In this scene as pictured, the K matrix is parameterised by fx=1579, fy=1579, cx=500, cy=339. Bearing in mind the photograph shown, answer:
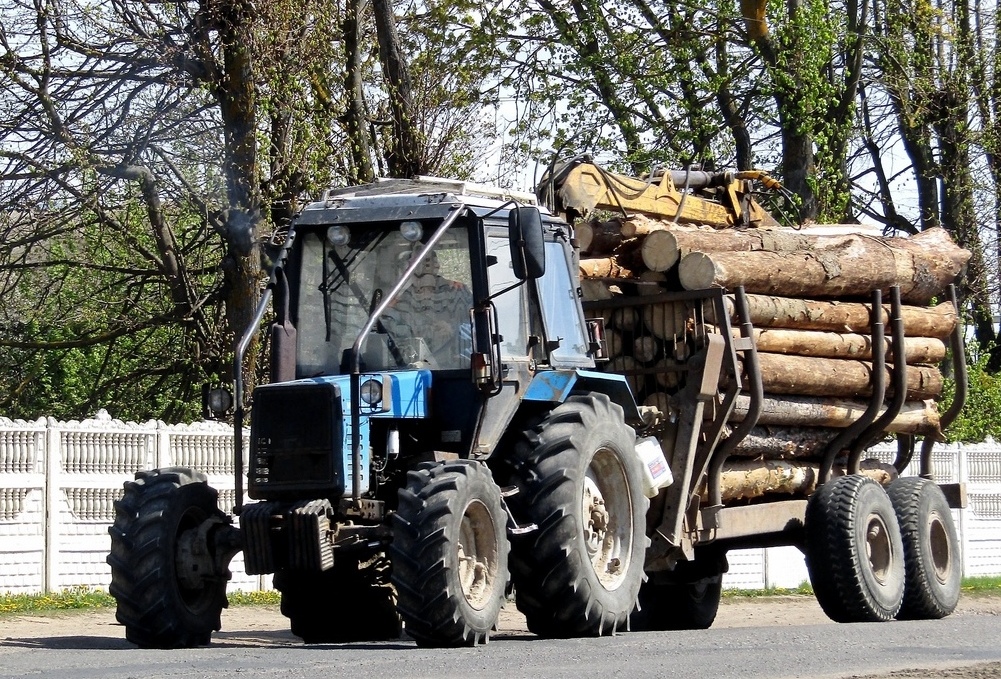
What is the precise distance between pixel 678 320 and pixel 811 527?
2.03 metres

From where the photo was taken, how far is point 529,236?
9055 millimetres

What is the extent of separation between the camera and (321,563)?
28.4 feet

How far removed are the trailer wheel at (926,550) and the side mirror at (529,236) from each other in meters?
5.30

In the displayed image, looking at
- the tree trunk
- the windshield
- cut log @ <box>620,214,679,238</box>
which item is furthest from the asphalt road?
the tree trunk

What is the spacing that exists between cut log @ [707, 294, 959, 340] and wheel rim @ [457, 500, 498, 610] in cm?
331

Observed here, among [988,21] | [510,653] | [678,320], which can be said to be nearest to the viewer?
[510,653]

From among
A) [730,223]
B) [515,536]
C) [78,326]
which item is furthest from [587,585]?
[78,326]

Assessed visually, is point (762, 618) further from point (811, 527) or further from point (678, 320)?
point (678, 320)

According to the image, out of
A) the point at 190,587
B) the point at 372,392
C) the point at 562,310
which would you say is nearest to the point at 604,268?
the point at 562,310

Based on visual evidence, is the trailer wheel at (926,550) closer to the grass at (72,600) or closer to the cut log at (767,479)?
the cut log at (767,479)

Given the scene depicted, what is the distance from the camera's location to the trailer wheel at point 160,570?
9102 mm

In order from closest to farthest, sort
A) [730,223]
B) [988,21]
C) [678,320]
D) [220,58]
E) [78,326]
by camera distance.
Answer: [678,320], [730,223], [220,58], [78,326], [988,21]

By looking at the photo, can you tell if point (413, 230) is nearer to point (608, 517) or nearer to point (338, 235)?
point (338, 235)

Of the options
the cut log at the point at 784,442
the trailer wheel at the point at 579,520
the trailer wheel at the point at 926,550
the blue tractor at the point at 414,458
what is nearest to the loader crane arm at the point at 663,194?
the blue tractor at the point at 414,458
